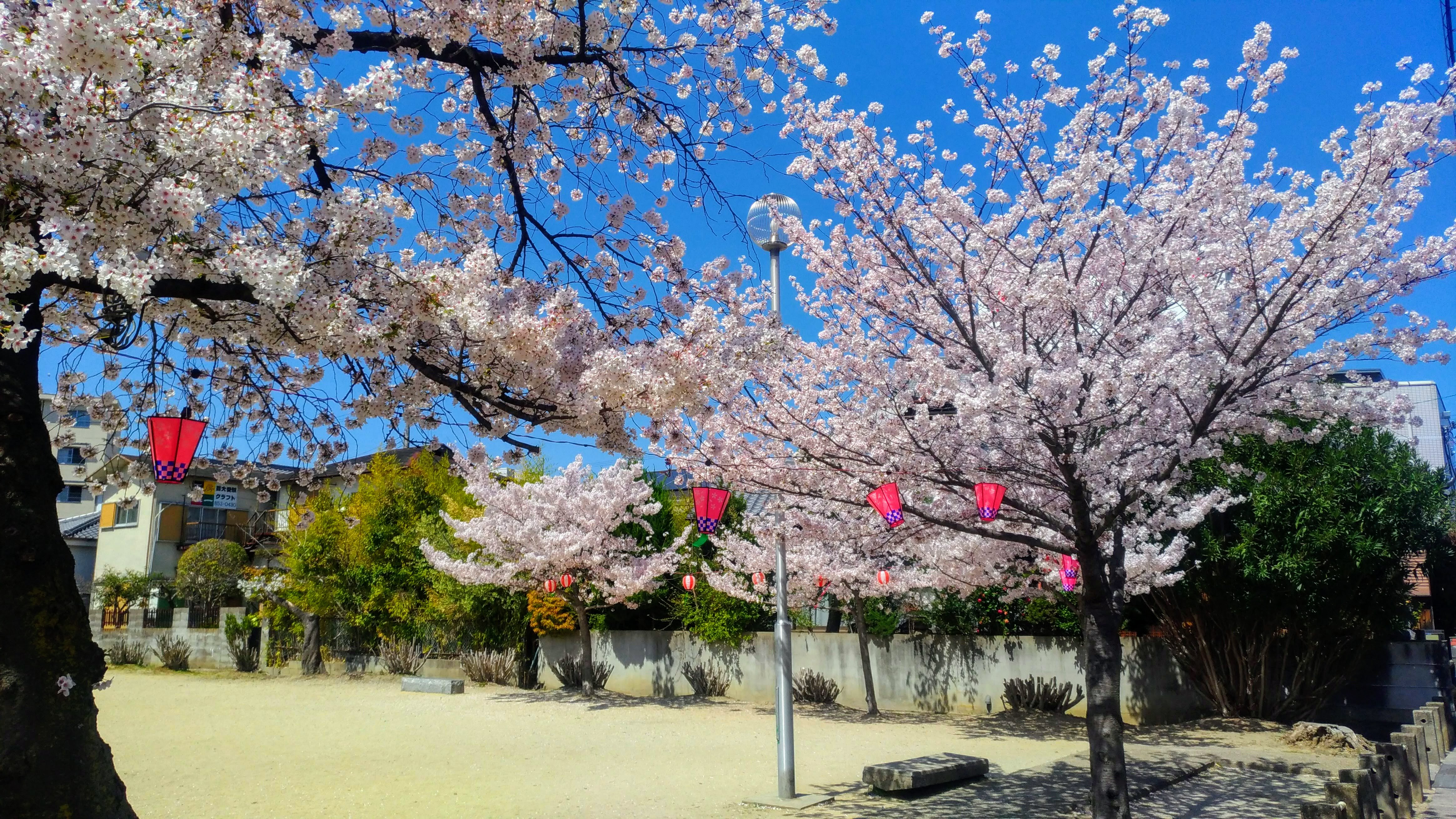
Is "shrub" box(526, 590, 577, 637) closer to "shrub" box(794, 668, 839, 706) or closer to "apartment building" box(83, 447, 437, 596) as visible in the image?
"shrub" box(794, 668, 839, 706)

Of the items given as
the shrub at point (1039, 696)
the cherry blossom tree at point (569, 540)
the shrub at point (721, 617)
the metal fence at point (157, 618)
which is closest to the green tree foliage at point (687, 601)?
the shrub at point (721, 617)

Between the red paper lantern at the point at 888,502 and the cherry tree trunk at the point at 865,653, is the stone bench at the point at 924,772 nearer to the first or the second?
the red paper lantern at the point at 888,502

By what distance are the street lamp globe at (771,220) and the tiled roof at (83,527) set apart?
35973mm

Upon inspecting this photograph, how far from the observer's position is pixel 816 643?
50.8ft

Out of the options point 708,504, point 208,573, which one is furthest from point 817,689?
point 208,573

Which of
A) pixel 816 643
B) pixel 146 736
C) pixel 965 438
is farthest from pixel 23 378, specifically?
pixel 816 643

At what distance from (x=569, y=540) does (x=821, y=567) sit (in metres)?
4.98

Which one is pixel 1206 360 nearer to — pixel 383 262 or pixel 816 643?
pixel 383 262

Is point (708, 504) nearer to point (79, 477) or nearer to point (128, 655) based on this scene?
point (79, 477)

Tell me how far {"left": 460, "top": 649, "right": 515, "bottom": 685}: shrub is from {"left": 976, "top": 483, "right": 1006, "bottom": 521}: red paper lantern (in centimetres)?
1475

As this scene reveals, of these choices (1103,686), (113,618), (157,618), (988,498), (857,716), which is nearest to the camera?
(988,498)

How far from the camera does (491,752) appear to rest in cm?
1026

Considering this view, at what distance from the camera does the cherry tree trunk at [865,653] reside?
45.3 ft

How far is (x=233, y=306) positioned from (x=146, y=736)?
986 cm
